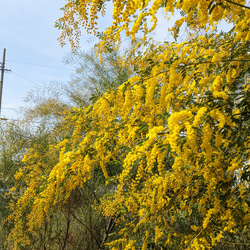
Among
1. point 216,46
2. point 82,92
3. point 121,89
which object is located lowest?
point 121,89

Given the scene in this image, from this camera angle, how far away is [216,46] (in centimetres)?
254

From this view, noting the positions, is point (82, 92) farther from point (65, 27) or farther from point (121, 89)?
point (121, 89)

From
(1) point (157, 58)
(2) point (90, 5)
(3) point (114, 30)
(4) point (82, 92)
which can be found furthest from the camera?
(4) point (82, 92)

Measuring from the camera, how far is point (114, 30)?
2.41 meters

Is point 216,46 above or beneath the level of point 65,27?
beneath

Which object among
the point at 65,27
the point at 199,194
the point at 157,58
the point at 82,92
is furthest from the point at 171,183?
the point at 82,92

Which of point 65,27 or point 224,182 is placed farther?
point 65,27

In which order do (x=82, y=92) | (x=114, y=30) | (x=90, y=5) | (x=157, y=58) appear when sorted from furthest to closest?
(x=82, y=92)
(x=157, y=58)
(x=114, y=30)
(x=90, y=5)

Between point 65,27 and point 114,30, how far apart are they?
2.74ft

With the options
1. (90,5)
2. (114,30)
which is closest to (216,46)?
(114,30)

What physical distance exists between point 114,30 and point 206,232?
174cm

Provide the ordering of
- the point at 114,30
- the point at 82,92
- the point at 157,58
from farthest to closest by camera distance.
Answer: the point at 82,92 → the point at 157,58 → the point at 114,30

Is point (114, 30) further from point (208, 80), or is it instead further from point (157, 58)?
point (208, 80)

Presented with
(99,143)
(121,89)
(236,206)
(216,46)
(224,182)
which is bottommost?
(236,206)
